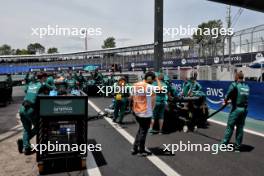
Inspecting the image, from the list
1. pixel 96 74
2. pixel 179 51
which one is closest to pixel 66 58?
pixel 179 51

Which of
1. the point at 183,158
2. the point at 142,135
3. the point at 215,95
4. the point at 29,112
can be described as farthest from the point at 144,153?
the point at 215,95

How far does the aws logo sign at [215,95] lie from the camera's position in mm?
14523

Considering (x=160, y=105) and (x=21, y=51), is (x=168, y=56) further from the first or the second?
(x=21, y=51)

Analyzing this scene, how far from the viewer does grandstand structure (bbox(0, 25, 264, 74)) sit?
25062mm

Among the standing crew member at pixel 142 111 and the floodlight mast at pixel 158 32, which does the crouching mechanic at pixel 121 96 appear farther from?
the floodlight mast at pixel 158 32

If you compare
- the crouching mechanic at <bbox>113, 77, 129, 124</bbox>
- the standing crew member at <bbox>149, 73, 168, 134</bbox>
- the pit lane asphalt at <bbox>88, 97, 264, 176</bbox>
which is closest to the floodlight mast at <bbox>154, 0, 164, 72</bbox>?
the crouching mechanic at <bbox>113, 77, 129, 124</bbox>

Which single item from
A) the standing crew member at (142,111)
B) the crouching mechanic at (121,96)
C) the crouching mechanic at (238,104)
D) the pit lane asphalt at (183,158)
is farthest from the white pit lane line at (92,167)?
the crouching mechanic at (121,96)

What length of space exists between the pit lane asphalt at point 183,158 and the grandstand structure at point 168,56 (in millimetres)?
15206

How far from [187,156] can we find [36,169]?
3.29 meters

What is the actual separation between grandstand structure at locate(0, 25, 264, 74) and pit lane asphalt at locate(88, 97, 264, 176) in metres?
15.2

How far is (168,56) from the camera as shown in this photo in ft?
145

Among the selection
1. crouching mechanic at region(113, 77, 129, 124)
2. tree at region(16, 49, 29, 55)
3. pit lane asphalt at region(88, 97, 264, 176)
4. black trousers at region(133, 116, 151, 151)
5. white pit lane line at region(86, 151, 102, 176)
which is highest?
tree at region(16, 49, 29, 55)

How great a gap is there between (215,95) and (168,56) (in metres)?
29.4

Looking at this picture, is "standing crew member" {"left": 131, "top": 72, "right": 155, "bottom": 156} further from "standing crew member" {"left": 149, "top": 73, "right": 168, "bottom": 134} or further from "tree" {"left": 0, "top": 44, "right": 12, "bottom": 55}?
"tree" {"left": 0, "top": 44, "right": 12, "bottom": 55}
